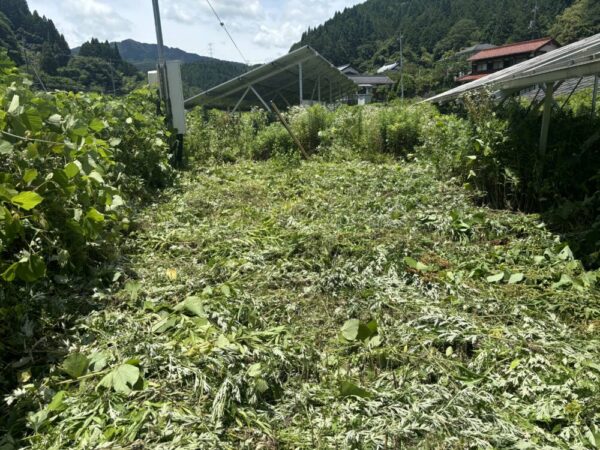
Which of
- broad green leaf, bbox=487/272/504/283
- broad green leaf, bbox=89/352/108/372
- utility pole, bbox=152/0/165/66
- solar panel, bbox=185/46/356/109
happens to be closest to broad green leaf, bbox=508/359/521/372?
broad green leaf, bbox=487/272/504/283

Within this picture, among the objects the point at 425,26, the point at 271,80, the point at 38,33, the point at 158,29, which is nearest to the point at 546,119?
the point at 158,29

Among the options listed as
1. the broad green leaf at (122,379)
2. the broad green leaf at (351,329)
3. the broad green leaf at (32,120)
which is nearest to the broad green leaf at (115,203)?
the broad green leaf at (32,120)

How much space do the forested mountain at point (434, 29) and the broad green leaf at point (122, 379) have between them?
58.1m

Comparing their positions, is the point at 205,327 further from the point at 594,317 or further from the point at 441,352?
the point at 594,317

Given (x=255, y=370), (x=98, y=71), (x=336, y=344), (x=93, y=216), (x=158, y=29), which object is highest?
(x=98, y=71)

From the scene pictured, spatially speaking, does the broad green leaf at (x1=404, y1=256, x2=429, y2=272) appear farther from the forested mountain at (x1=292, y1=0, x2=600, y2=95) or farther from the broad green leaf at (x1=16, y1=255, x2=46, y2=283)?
the forested mountain at (x1=292, y1=0, x2=600, y2=95)

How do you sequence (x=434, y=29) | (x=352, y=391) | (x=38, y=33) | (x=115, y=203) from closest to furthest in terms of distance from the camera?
(x=352, y=391), (x=115, y=203), (x=38, y=33), (x=434, y=29)

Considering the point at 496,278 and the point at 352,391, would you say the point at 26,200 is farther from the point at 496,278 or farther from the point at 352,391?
the point at 496,278

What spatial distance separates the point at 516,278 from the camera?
2850mm

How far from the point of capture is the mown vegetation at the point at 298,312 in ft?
5.53

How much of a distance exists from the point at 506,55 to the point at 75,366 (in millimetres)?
55088

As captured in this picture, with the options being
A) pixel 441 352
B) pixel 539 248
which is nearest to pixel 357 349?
pixel 441 352

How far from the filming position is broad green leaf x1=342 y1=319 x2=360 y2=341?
7.55ft

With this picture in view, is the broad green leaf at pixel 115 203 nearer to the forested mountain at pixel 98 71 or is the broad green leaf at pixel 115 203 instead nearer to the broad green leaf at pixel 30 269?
the broad green leaf at pixel 30 269
